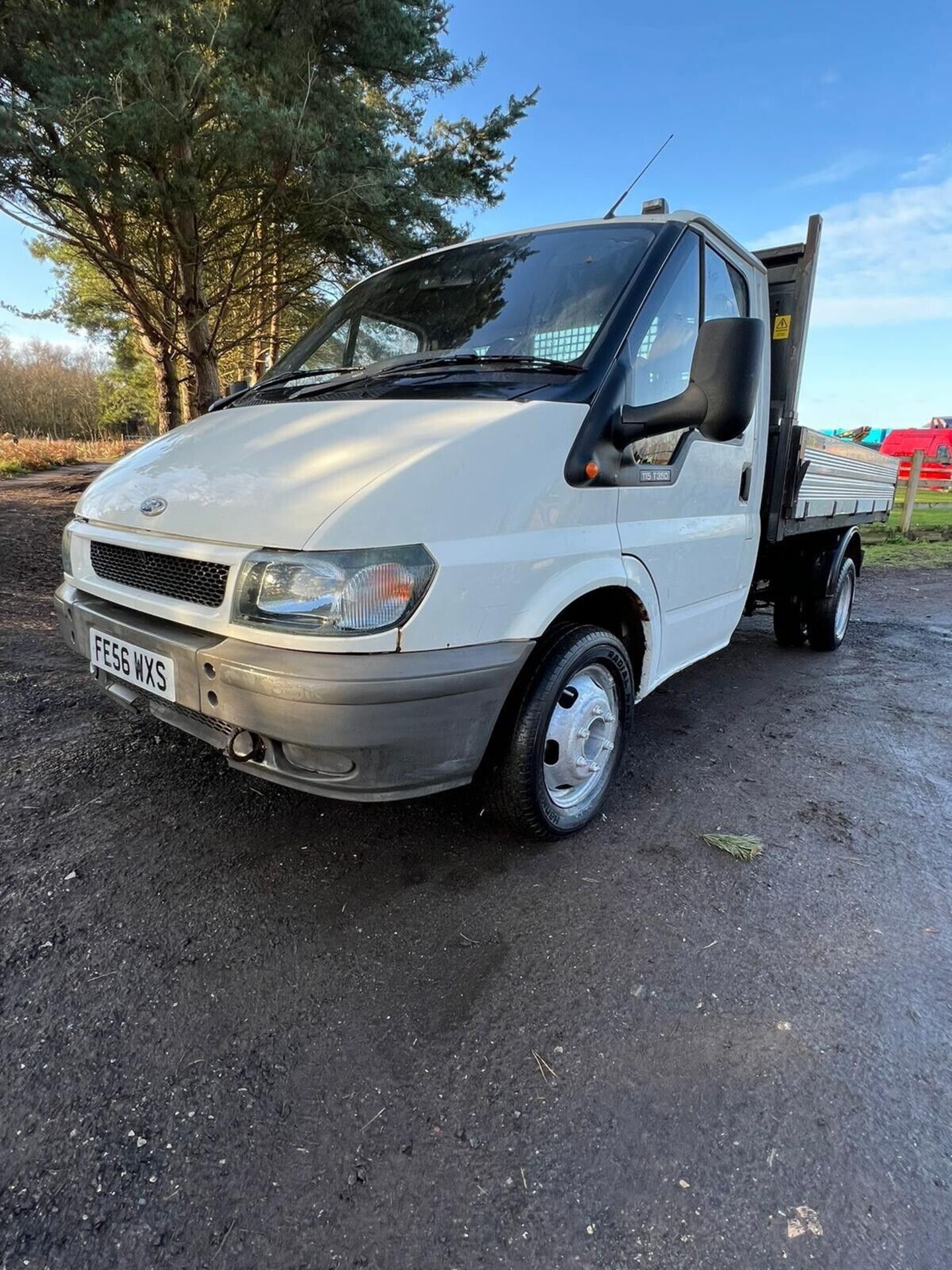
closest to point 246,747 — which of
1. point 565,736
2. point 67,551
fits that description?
point 565,736

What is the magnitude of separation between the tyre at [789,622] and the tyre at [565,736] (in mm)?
3097

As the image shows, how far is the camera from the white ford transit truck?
5.76ft

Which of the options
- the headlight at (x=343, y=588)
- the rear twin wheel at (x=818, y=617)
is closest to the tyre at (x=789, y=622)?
the rear twin wheel at (x=818, y=617)

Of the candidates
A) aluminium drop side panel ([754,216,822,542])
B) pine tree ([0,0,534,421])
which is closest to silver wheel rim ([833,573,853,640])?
aluminium drop side panel ([754,216,822,542])

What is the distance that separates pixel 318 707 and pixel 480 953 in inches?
34.1

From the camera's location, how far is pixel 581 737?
2.38 metres

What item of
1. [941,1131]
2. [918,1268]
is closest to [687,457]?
[941,1131]

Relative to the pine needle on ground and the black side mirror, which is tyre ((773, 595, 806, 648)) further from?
the black side mirror

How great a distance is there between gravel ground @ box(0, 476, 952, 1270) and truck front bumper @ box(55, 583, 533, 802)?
496mm

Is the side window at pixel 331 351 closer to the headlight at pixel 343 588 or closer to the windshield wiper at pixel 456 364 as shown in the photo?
the windshield wiper at pixel 456 364

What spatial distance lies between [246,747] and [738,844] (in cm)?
179

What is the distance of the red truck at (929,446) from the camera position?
66.8 ft

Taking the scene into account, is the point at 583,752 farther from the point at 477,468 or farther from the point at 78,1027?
the point at 78,1027

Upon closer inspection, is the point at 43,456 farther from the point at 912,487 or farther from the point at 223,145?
the point at 912,487
